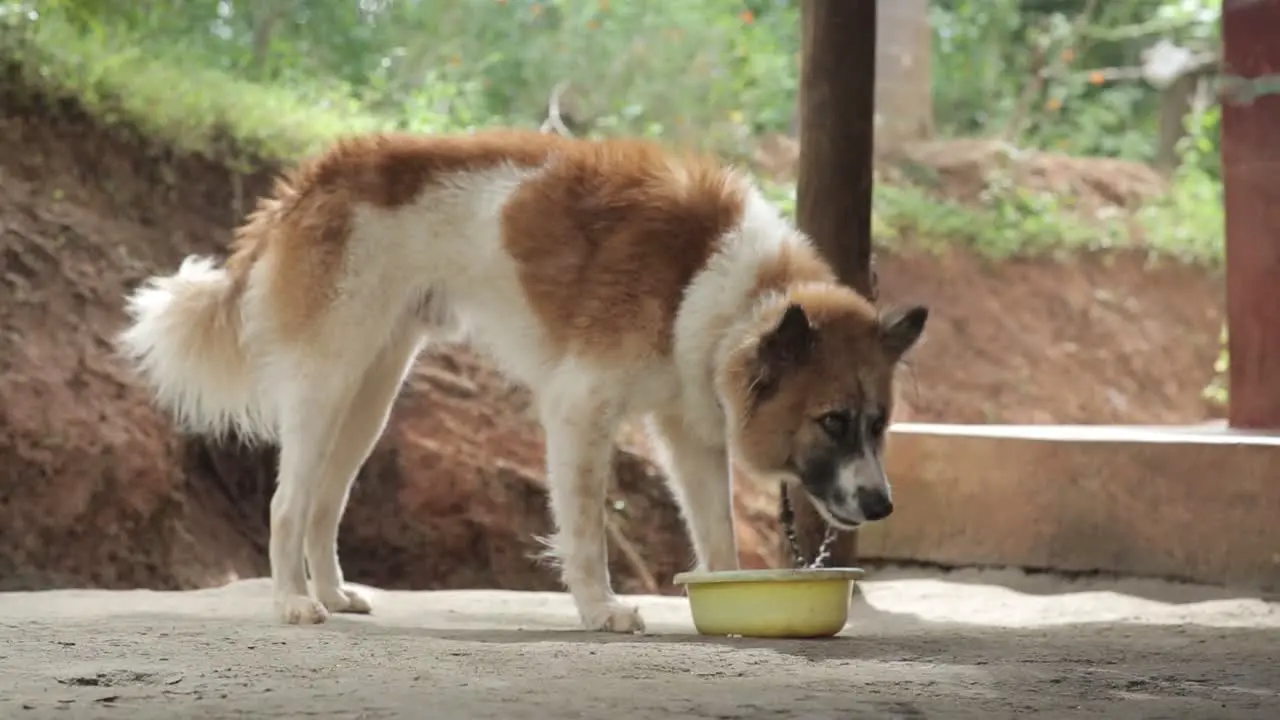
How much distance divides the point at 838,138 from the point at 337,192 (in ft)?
5.85

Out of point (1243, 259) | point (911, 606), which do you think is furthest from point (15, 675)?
point (1243, 259)

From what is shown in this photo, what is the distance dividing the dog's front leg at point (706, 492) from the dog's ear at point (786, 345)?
2.01 ft

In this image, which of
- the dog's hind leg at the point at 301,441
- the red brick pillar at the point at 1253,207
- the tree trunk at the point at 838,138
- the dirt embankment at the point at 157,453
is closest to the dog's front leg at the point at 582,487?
the dog's hind leg at the point at 301,441

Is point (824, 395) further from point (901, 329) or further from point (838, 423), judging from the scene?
point (901, 329)

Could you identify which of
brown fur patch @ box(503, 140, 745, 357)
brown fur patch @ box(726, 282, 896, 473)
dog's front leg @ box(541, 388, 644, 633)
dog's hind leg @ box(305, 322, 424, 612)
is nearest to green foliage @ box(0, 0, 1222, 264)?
dog's hind leg @ box(305, 322, 424, 612)

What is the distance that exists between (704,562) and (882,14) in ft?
21.3

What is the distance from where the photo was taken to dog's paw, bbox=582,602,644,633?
13.3 feet

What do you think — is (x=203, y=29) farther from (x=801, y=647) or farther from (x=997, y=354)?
(x=801, y=647)

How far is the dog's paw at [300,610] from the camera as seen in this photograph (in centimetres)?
418

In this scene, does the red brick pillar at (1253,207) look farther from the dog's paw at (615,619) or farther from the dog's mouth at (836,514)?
the dog's paw at (615,619)

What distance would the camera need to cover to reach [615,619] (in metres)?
4.06

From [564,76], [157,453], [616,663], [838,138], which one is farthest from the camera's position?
[564,76]

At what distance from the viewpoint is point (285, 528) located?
447 centimetres

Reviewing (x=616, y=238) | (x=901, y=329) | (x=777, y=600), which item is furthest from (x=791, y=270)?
(x=777, y=600)
